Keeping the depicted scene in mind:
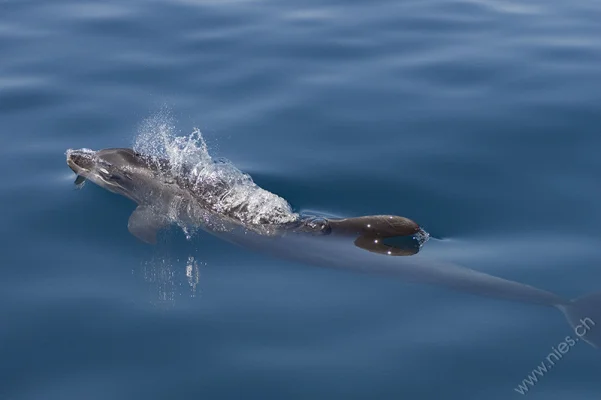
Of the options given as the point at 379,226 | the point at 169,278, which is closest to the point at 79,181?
the point at 169,278

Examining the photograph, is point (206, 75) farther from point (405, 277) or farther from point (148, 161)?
point (405, 277)

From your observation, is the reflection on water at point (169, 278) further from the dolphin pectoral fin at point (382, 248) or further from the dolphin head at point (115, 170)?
the dolphin head at point (115, 170)

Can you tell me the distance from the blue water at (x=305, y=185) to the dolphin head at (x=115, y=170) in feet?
0.97

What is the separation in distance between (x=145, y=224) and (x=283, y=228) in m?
2.12

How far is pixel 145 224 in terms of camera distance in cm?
1336

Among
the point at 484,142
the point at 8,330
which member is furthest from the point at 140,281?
the point at 484,142

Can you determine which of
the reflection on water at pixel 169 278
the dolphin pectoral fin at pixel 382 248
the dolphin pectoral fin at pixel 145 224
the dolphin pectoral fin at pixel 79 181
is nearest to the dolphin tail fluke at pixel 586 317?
the dolphin pectoral fin at pixel 382 248

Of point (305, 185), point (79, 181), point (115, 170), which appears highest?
point (305, 185)

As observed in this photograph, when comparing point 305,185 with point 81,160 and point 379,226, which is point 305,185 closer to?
point 379,226

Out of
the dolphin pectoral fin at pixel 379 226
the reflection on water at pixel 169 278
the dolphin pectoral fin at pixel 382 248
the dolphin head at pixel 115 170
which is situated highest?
the dolphin head at pixel 115 170

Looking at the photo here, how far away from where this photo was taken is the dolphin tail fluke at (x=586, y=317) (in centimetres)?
1057

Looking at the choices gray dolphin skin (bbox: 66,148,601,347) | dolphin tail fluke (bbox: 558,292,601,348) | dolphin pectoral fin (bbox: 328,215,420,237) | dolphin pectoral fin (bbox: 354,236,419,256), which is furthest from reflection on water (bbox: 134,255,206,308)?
dolphin tail fluke (bbox: 558,292,601,348)

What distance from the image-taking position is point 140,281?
11852 millimetres

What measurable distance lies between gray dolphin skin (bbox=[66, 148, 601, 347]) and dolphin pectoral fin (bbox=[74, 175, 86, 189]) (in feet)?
0.06
